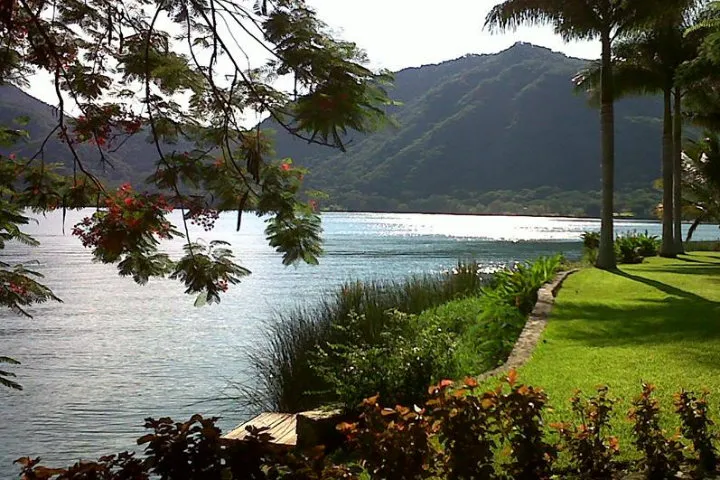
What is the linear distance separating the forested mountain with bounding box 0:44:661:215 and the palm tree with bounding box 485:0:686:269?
88.5 metres

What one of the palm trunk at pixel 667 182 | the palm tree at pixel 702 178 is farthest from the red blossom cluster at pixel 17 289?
the palm tree at pixel 702 178

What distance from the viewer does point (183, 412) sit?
11695 millimetres

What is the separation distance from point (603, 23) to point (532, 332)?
1271 cm

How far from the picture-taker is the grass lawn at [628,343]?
6559 millimetres

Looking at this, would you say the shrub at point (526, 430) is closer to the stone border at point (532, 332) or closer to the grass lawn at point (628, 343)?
the grass lawn at point (628, 343)

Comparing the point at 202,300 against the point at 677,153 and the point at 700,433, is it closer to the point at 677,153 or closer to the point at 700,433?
the point at 700,433

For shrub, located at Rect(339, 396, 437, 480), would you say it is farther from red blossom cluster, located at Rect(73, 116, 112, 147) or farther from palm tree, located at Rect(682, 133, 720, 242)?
palm tree, located at Rect(682, 133, 720, 242)

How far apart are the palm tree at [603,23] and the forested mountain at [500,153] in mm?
88520

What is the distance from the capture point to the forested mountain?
122 meters

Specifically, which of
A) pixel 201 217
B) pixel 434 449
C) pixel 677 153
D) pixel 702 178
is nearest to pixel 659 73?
pixel 677 153

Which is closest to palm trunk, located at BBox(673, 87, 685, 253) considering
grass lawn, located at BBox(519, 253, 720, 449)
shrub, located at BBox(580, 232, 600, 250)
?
shrub, located at BBox(580, 232, 600, 250)

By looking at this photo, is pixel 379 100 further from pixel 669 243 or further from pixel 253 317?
pixel 669 243

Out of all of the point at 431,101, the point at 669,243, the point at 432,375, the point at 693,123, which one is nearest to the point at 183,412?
the point at 432,375

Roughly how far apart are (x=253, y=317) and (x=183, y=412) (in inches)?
380
